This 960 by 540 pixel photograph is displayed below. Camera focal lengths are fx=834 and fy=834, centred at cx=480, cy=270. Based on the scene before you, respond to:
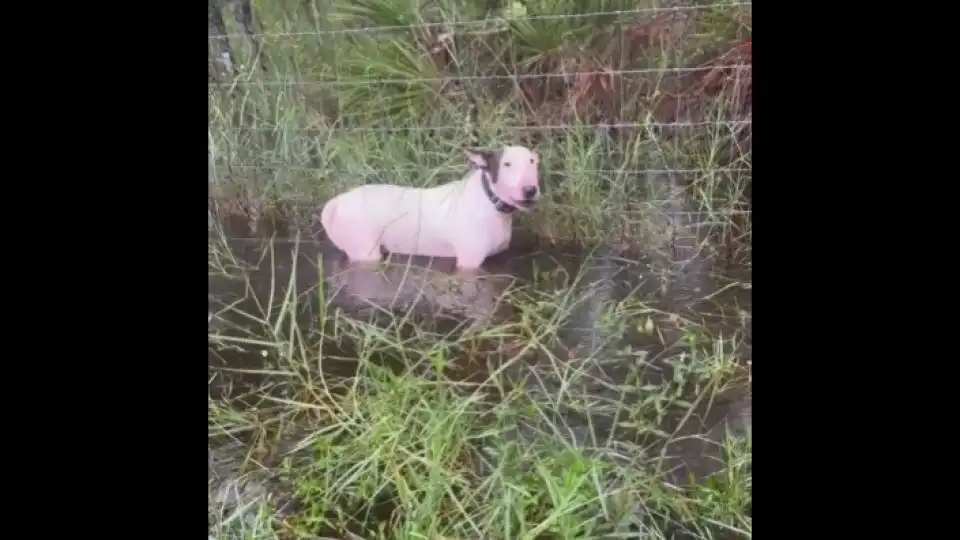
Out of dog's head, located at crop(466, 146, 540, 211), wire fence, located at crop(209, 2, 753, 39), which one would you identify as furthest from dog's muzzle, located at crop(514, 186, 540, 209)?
wire fence, located at crop(209, 2, 753, 39)

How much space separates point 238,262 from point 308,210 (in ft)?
0.46

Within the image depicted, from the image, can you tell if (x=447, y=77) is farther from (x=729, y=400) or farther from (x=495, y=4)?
(x=729, y=400)

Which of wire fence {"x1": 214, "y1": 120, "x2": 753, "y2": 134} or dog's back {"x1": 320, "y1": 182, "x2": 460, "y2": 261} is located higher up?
wire fence {"x1": 214, "y1": 120, "x2": 753, "y2": 134}

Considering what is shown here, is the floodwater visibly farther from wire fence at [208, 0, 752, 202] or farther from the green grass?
wire fence at [208, 0, 752, 202]

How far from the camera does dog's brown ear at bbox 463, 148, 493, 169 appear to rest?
1.20m

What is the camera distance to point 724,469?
3.87ft

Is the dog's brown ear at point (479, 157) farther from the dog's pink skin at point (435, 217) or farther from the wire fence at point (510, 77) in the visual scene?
the wire fence at point (510, 77)

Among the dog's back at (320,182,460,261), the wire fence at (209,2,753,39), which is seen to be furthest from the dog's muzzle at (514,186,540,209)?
the wire fence at (209,2,753,39)

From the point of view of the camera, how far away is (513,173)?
1198mm

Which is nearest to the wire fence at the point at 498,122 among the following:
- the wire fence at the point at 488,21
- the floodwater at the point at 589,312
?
the wire fence at the point at 488,21

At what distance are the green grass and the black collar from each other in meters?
0.04

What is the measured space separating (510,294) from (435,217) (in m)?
0.16

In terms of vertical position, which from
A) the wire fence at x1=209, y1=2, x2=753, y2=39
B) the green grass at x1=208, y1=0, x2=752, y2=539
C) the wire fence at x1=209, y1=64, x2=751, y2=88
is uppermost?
the wire fence at x1=209, y1=2, x2=753, y2=39

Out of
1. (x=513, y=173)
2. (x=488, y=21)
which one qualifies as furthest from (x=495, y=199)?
(x=488, y=21)
